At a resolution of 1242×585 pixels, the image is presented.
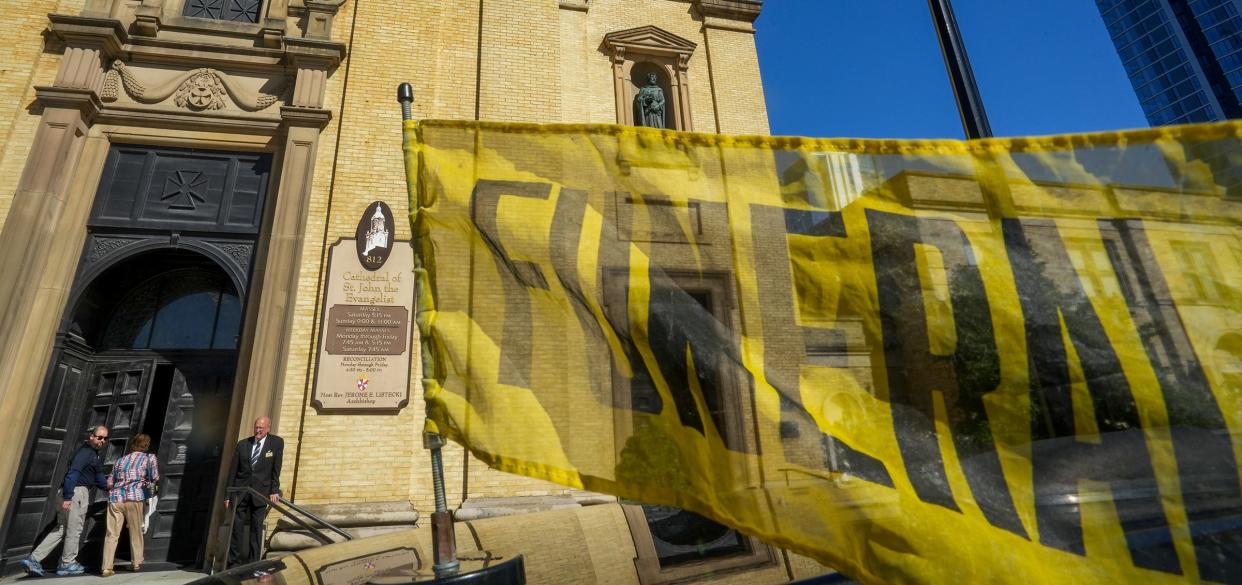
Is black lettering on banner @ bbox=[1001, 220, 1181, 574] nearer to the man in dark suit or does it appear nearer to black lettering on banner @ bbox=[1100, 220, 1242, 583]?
black lettering on banner @ bbox=[1100, 220, 1242, 583]

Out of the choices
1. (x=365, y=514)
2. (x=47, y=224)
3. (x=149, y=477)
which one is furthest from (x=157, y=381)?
(x=365, y=514)

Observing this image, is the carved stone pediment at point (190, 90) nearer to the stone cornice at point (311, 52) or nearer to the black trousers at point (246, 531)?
the stone cornice at point (311, 52)

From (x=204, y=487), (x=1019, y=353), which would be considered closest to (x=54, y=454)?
(x=204, y=487)

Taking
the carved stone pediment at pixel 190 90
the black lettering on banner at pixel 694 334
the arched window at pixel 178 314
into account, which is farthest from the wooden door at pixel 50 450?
the black lettering on banner at pixel 694 334

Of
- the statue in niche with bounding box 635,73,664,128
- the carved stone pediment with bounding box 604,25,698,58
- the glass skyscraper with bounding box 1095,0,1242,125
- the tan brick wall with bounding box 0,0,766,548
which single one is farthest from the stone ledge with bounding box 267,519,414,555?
the glass skyscraper with bounding box 1095,0,1242,125

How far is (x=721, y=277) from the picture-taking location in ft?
7.82

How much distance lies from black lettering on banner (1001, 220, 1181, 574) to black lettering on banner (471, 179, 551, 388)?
6.05 feet

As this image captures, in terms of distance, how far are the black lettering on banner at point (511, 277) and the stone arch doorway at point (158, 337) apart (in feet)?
27.5

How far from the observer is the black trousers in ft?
22.3

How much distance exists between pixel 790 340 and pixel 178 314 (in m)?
11.1

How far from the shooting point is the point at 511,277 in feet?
8.16

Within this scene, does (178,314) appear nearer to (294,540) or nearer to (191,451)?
(191,451)

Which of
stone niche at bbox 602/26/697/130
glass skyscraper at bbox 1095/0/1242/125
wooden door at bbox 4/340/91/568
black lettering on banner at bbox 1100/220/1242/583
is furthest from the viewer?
glass skyscraper at bbox 1095/0/1242/125

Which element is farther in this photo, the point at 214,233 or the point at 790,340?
the point at 214,233
